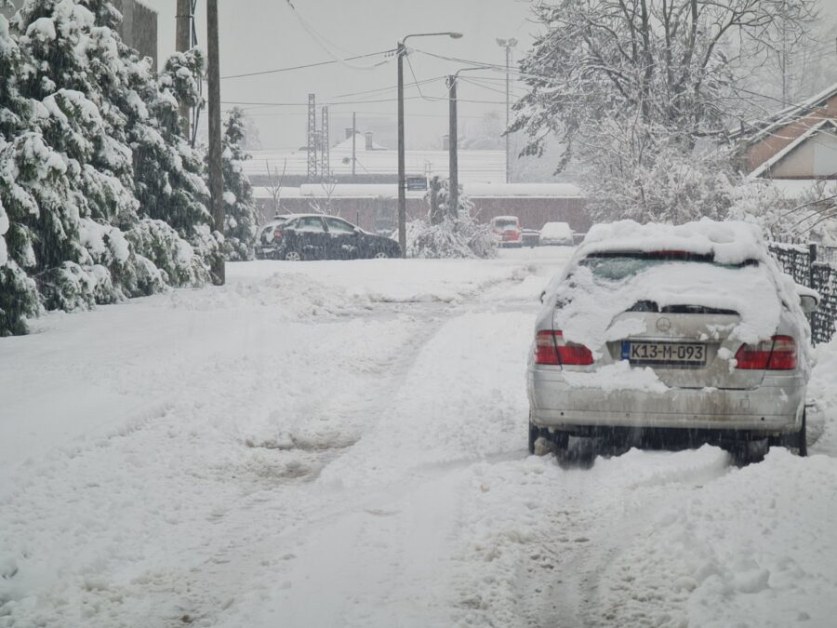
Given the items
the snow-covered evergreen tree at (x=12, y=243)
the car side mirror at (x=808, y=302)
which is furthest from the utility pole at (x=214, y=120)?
the car side mirror at (x=808, y=302)

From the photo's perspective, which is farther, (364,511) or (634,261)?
(634,261)

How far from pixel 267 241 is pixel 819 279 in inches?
869

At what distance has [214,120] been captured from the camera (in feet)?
64.1

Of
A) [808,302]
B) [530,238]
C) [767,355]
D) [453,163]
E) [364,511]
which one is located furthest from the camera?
[530,238]

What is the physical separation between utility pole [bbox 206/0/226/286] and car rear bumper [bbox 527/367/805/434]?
47.1 feet

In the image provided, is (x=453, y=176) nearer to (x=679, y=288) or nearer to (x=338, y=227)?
(x=338, y=227)

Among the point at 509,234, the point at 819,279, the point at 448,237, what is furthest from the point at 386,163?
the point at 819,279

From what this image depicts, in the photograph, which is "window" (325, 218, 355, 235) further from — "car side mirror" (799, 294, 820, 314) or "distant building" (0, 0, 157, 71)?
"car side mirror" (799, 294, 820, 314)

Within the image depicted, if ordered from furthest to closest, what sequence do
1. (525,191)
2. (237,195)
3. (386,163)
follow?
(386,163) → (525,191) → (237,195)

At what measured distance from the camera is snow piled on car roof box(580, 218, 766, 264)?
623 cm

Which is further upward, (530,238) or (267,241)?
(530,238)

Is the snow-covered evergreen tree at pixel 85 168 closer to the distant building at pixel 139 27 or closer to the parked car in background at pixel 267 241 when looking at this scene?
the distant building at pixel 139 27

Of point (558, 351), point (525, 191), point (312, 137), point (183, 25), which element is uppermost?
point (312, 137)

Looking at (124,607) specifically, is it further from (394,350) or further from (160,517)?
(394,350)
